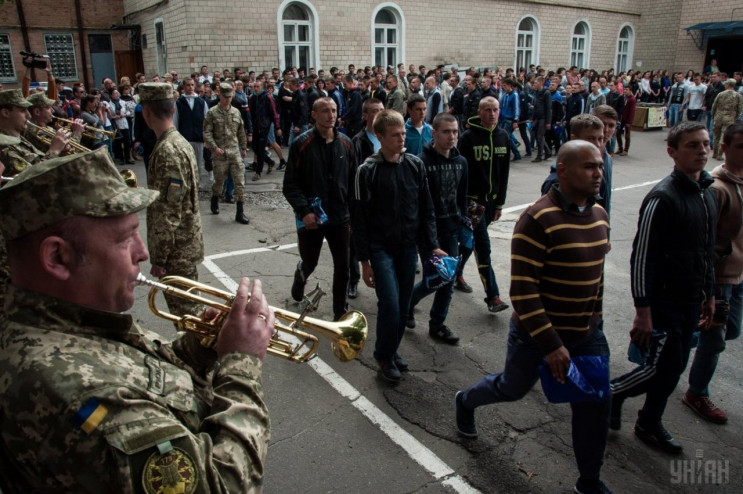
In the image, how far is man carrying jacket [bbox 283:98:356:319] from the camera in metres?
4.73

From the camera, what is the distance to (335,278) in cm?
475

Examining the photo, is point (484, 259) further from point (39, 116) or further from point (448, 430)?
point (39, 116)

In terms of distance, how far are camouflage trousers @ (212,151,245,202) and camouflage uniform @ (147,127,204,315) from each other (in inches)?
174

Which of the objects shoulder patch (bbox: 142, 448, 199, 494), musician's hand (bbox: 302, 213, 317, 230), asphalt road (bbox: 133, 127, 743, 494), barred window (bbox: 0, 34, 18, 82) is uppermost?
barred window (bbox: 0, 34, 18, 82)

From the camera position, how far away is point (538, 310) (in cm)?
270

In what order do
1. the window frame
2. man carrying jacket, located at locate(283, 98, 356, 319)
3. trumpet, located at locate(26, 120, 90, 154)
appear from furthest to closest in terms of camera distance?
the window frame < trumpet, located at locate(26, 120, 90, 154) < man carrying jacket, located at locate(283, 98, 356, 319)

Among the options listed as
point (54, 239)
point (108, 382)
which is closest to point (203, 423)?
point (108, 382)

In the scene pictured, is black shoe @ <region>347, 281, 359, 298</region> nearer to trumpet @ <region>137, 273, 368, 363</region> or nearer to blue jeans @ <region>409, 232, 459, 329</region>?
blue jeans @ <region>409, 232, 459, 329</region>

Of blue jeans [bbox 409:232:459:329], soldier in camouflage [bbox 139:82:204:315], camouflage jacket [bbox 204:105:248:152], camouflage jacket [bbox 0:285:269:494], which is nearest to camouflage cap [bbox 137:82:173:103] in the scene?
soldier in camouflage [bbox 139:82:204:315]

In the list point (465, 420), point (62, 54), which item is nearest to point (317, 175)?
point (465, 420)

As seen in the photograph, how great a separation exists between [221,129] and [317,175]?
170 inches

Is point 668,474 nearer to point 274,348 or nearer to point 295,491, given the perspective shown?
point 295,491

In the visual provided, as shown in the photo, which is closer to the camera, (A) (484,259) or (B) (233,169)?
(A) (484,259)

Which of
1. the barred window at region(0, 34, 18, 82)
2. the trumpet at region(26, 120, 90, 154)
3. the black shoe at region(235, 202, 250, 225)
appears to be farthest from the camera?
the barred window at region(0, 34, 18, 82)
